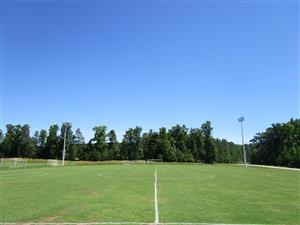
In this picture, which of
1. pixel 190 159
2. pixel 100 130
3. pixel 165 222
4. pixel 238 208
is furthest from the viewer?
pixel 190 159

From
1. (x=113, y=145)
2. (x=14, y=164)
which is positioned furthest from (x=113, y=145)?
(x=14, y=164)

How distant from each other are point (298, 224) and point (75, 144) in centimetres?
9157

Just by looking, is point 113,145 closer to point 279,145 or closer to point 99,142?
point 99,142

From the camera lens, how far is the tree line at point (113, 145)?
91000mm

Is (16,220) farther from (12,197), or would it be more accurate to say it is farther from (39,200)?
(12,197)

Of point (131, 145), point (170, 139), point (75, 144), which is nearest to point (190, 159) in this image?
point (170, 139)

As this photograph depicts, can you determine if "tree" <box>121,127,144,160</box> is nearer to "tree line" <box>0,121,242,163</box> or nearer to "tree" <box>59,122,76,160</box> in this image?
"tree line" <box>0,121,242,163</box>

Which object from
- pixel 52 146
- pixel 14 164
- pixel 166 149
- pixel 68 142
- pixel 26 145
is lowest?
pixel 14 164

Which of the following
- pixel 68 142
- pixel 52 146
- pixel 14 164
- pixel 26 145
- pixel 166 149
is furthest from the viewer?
pixel 166 149

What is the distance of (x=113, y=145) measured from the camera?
9488cm

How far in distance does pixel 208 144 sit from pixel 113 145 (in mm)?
34112

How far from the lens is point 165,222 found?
21.4ft

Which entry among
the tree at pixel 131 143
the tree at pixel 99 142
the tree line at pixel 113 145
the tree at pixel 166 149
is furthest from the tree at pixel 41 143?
the tree at pixel 166 149

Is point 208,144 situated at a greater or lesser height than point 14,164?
greater
